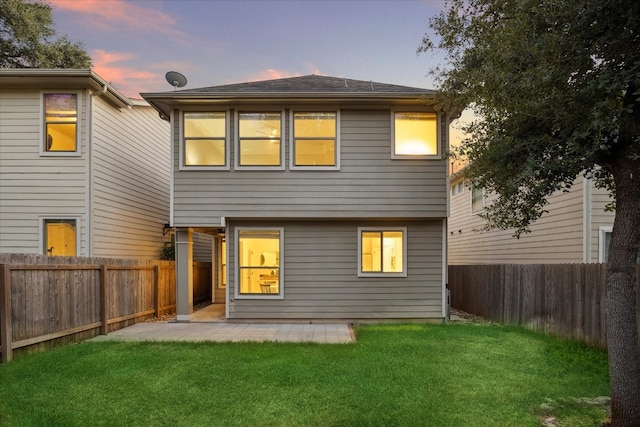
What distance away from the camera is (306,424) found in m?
3.75

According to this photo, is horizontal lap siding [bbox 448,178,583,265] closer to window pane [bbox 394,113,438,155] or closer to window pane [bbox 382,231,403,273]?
window pane [bbox 382,231,403,273]

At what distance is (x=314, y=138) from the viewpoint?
376 inches

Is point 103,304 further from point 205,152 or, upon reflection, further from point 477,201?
point 477,201

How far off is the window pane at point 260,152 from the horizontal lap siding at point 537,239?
189 inches

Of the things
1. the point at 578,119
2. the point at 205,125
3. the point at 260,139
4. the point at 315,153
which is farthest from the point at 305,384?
the point at 205,125

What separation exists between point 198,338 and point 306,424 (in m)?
4.40

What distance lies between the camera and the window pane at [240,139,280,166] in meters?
9.52

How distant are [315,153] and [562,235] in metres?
6.76

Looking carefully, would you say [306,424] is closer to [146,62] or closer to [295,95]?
[295,95]

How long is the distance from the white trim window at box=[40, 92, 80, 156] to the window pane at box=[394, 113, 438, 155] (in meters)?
7.77

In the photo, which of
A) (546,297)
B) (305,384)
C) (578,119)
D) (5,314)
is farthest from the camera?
(546,297)

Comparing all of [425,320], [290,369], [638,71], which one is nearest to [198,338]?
[290,369]

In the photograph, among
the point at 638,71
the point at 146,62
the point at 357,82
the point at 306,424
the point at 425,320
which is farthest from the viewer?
the point at 146,62

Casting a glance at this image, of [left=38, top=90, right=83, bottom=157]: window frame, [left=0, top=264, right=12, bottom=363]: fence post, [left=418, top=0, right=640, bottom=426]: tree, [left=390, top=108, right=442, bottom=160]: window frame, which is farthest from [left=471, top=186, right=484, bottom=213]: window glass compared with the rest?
[left=0, top=264, right=12, bottom=363]: fence post
